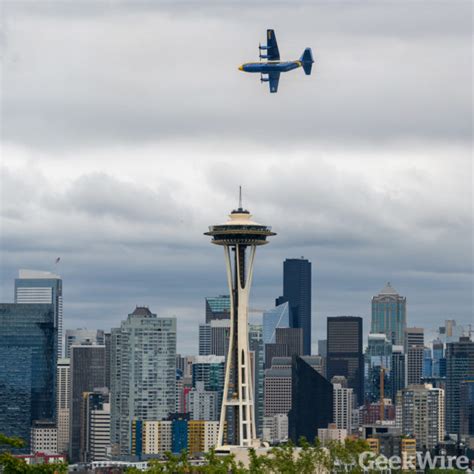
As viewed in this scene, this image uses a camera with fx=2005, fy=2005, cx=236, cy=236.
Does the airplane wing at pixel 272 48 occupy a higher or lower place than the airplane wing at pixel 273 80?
higher

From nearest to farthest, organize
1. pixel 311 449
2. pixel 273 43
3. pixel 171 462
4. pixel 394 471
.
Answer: pixel 171 462, pixel 311 449, pixel 273 43, pixel 394 471

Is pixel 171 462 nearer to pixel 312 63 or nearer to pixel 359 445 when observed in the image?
pixel 359 445

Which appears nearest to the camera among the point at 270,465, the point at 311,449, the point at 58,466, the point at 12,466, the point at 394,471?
the point at 12,466

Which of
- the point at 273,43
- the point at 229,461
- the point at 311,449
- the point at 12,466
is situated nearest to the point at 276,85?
the point at 273,43

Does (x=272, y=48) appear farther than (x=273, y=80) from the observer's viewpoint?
No

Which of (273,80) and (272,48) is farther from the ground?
(272,48)

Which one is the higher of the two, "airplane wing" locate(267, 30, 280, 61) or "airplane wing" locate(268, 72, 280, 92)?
"airplane wing" locate(267, 30, 280, 61)
